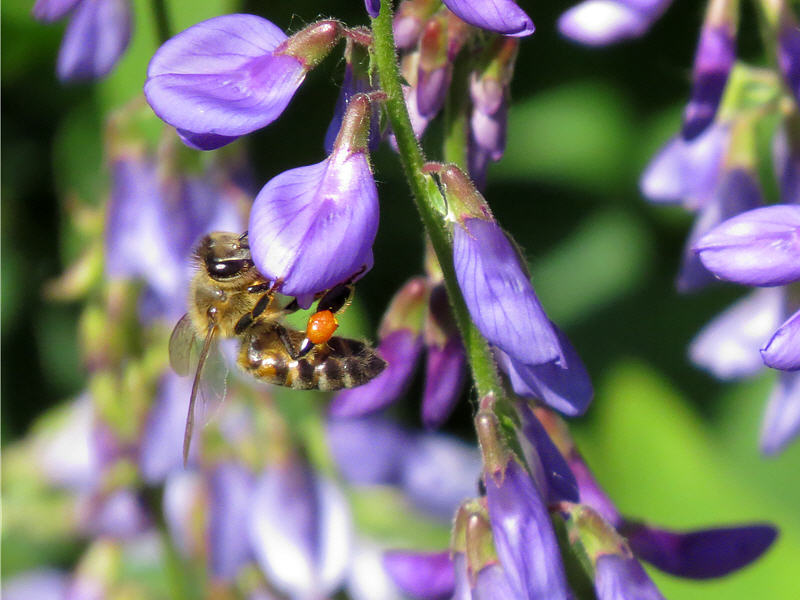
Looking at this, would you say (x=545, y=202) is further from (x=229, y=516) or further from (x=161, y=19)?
(x=161, y=19)

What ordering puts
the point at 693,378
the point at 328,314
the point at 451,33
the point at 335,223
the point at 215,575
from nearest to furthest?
the point at 335,223, the point at 451,33, the point at 328,314, the point at 215,575, the point at 693,378

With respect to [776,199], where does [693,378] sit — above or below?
below

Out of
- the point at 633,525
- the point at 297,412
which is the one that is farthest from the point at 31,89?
the point at 633,525

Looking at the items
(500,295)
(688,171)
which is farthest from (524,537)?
(688,171)

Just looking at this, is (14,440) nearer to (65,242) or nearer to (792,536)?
(65,242)

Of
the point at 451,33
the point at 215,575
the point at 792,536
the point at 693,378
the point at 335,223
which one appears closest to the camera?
the point at 335,223

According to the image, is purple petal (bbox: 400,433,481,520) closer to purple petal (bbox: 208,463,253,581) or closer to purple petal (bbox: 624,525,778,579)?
purple petal (bbox: 208,463,253,581)
